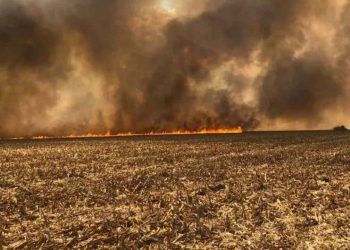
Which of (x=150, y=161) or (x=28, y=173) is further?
(x=150, y=161)

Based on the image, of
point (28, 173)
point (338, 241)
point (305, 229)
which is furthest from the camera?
point (28, 173)

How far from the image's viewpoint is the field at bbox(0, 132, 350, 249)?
1132 cm

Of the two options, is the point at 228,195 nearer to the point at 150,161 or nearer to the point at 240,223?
the point at 240,223

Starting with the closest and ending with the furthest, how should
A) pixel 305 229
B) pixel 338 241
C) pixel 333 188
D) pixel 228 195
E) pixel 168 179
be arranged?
pixel 338 241 < pixel 305 229 < pixel 228 195 < pixel 333 188 < pixel 168 179

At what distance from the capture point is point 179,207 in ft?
46.4

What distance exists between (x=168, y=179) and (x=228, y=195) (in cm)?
448

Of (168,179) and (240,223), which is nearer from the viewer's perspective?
(240,223)

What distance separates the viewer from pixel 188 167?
2436cm

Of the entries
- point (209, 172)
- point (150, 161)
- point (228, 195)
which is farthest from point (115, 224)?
point (150, 161)

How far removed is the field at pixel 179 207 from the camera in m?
11.3

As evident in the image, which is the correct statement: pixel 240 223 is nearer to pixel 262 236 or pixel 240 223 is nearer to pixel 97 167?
pixel 262 236

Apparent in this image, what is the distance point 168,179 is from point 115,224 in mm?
7438

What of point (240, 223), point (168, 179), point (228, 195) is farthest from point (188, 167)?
point (240, 223)

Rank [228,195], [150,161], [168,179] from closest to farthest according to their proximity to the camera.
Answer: [228,195] → [168,179] → [150,161]
